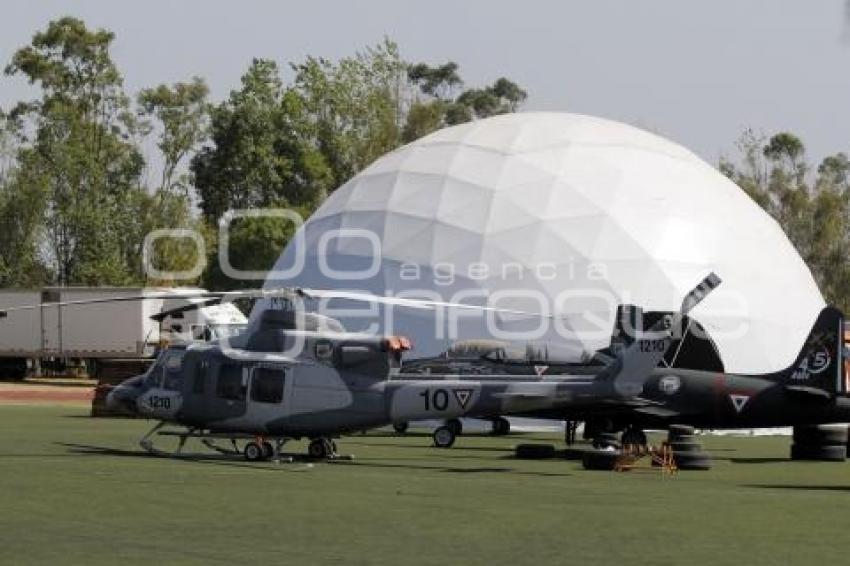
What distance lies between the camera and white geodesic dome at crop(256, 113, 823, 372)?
5350 cm

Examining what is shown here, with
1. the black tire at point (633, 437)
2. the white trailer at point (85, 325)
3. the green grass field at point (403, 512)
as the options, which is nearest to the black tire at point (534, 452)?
the green grass field at point (403, 512)

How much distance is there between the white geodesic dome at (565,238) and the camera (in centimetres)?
5350

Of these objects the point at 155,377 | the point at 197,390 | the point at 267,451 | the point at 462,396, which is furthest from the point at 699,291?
the point at 155,377

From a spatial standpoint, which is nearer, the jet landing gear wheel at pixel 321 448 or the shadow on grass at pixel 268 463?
the shadow on grass at pixel 268 463

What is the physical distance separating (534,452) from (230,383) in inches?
278

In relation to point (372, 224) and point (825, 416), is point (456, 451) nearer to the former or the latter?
point (825, 416)

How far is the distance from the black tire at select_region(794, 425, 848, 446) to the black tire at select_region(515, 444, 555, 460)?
5.88 m

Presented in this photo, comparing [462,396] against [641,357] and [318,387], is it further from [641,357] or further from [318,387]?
[641,357]

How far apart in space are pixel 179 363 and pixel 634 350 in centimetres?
859

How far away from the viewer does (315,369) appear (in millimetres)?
32562

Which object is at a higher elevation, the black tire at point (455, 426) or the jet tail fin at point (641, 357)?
the jet tail fin at point (641, 357)

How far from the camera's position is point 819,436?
127 feet

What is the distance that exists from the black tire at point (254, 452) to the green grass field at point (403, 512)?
0.43m

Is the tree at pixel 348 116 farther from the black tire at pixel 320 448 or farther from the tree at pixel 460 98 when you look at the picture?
the black tire at pixel 320 448
